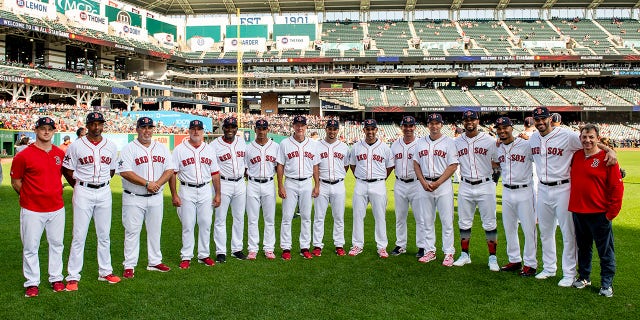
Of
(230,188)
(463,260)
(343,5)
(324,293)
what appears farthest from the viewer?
(343,5)

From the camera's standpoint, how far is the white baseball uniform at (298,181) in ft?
23.6

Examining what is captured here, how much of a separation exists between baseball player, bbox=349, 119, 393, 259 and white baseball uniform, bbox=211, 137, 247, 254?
5.72 ft

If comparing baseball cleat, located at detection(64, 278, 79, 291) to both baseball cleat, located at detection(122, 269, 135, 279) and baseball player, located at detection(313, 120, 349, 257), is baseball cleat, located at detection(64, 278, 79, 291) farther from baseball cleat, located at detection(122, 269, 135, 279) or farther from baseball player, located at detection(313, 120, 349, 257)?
baseball player, located at detection(313, 120, 349, 257)

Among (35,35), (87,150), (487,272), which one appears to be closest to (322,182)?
(487,272)

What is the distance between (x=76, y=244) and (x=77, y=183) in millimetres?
724

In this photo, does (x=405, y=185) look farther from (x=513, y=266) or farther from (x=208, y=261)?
(x=208, y=261)

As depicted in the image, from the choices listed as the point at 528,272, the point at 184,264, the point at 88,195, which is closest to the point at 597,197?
the point at 528,272

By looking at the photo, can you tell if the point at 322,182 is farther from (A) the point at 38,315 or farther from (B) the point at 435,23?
(B) the point at 435,23

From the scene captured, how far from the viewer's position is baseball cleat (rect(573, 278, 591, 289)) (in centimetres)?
552

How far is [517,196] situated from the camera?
20.1 ft

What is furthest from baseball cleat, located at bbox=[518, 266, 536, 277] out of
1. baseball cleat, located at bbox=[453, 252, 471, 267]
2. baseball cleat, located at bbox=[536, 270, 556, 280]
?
baseball cleat, located at bbox=[453, 252, 471, 267]

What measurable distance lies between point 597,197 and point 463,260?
6.64 ft

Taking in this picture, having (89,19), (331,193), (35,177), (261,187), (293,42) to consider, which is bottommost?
(331,193)

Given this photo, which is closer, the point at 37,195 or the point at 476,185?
the point at 37,195
